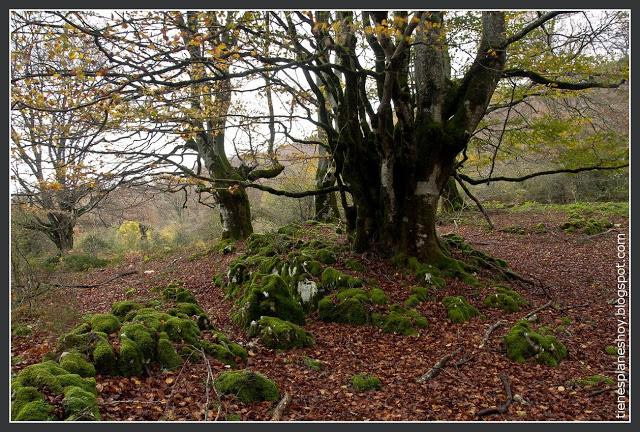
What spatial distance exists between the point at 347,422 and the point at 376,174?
590cm

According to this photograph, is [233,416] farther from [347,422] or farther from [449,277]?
[449,277]

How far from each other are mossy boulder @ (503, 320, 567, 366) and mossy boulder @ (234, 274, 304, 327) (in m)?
3.25

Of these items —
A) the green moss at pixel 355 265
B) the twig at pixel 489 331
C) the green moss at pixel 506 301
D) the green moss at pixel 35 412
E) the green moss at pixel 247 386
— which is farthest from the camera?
the green moss at pixel 355 265

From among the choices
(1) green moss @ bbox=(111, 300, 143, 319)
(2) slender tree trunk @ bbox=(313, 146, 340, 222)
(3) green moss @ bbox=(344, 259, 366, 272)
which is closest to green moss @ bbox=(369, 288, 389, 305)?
(3) green moss @ bbox=(344, 259, 366, 272)

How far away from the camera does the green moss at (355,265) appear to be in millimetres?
8406

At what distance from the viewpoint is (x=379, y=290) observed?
747cm

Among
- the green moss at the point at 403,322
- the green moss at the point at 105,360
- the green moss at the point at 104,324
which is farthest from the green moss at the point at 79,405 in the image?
the green moss at the point at 403,322

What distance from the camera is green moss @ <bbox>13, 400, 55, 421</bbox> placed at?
138 inches

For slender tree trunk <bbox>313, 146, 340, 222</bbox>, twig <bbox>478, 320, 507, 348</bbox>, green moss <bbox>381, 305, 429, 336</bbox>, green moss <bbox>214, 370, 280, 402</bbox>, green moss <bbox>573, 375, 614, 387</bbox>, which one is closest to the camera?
green moss <bbox>214, 370, 280, 402</bbox>

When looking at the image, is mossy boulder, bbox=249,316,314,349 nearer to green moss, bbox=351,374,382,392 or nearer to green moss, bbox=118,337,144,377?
green moss, bbox=351,374,382,392

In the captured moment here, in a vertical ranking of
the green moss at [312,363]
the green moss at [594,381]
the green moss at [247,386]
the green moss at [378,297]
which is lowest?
the green moss at [594,381]

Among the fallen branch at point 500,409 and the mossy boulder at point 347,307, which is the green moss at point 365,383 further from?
the mossy boulder at point 347,307

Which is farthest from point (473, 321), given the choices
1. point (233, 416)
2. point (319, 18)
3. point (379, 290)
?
point (319, 18)

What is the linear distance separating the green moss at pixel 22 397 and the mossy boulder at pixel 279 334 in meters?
2.95
